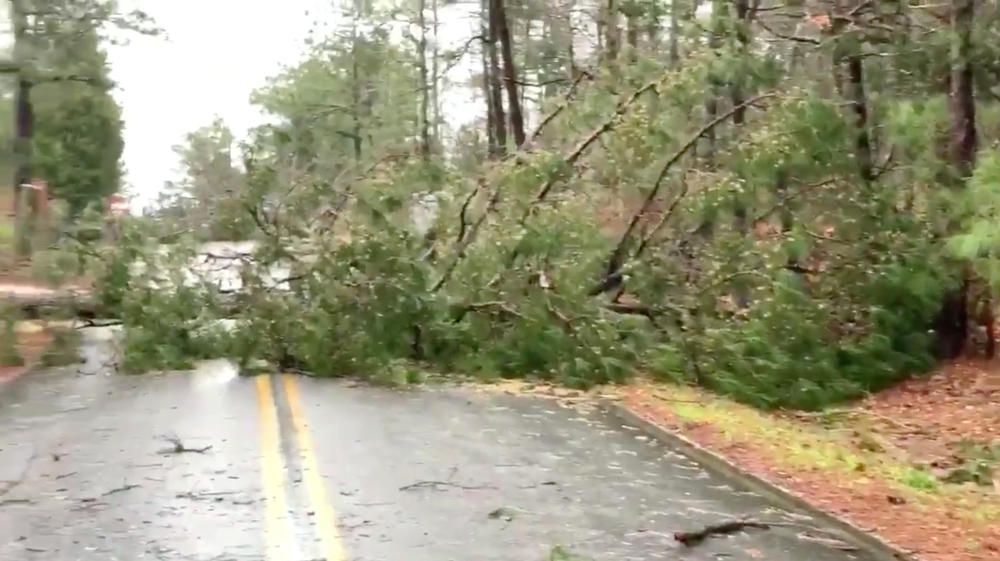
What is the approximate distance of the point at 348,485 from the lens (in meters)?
9.47

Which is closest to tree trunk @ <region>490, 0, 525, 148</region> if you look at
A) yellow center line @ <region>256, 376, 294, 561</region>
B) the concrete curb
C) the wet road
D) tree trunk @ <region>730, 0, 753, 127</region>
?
tree trunk @ <region>730, 0, 753, 127</region>

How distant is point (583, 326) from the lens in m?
16.9

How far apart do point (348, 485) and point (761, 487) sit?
10.5 ft

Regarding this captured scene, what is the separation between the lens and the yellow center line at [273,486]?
7529mm

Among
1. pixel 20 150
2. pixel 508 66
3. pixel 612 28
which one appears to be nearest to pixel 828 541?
pixel 612 28

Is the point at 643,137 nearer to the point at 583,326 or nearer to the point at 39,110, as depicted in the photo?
the point at 583,326

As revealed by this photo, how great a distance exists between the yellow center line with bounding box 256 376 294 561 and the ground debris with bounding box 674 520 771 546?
2.44m

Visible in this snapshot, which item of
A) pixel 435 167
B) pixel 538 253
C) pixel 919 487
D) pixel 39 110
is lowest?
pixel 919 487

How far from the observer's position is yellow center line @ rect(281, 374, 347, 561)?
7480 mm

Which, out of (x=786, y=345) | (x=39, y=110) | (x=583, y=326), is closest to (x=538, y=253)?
(x=583, y=326)

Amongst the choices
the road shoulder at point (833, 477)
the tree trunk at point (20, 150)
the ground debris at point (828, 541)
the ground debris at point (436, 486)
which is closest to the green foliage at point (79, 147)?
the tree trunk at point (20, 150)

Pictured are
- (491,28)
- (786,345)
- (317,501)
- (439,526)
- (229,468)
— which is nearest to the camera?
(439,526)

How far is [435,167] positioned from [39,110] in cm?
2483

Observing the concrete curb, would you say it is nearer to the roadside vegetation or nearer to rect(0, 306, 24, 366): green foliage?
the roadside vegetation
